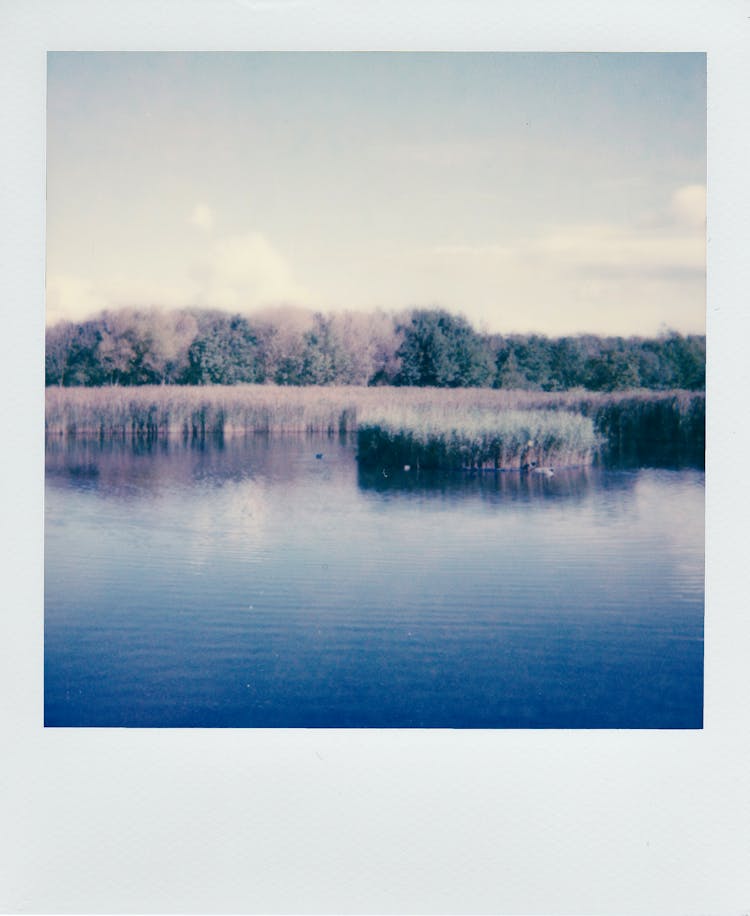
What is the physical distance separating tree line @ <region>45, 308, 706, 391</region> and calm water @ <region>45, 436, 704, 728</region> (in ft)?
1.21

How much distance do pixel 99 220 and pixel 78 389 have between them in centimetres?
72

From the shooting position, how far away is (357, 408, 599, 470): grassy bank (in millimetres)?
4926

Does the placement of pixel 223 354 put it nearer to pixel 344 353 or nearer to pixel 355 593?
pixel 344 353

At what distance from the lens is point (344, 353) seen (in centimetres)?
476

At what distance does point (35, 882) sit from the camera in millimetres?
3633

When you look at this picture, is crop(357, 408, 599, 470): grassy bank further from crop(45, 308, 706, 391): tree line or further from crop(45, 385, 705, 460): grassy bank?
crop(45, 308, 706, 391): tree line

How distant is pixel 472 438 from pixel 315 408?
75cm

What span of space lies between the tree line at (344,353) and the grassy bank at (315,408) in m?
0.06

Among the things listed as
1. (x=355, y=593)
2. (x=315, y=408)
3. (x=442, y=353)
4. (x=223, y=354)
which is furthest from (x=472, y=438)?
(x=223, y=354)

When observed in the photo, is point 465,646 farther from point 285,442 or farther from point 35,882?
point 35,882

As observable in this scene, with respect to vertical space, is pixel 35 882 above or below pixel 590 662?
below

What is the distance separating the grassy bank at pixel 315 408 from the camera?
4727 millimetres

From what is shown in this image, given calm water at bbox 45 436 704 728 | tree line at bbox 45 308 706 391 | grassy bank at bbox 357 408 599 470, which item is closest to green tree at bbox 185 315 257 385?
tree line at bbox 45 308 706 391
